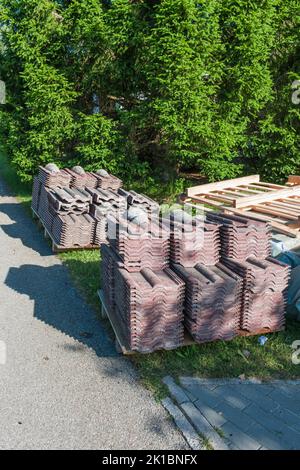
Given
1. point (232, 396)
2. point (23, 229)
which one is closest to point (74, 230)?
point (23, 229)

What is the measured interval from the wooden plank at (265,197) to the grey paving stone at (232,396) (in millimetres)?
5281

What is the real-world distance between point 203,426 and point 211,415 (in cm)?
18

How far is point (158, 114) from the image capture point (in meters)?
11.0

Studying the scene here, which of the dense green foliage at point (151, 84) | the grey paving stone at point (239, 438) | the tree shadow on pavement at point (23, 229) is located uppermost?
the dense green foliage at point (151, 84)

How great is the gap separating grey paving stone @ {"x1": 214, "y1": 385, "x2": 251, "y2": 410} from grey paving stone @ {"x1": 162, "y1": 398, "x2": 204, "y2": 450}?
52 centimetres

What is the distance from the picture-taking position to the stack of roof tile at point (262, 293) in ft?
15.9

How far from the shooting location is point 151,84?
34.9ft

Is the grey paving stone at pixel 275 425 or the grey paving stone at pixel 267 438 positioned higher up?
the grey paving stone at pixel 267 438

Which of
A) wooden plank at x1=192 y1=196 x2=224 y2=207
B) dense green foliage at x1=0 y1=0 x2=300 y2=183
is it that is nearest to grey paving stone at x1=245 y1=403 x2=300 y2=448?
wooden plank at x1=192 y1=196 x2=224 y2=207

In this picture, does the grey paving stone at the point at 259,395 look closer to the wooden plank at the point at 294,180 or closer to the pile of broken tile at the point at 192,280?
the pile of broken tile at the point at 192,280

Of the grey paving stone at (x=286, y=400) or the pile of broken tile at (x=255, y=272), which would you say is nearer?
the grey paving stone at (x=286, y=400)

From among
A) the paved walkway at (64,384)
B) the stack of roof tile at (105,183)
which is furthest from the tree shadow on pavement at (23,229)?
the paved walkway at (64,384)

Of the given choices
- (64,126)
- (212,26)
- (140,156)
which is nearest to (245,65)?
(212,26)
